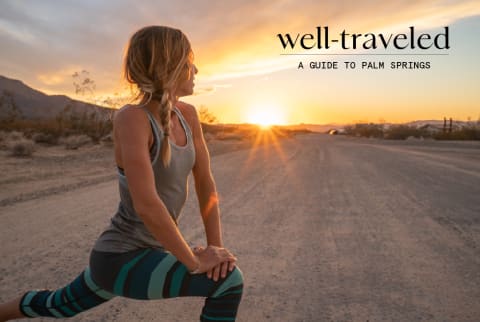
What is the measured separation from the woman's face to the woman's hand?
643 millimetres

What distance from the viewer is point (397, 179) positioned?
881 centimetres

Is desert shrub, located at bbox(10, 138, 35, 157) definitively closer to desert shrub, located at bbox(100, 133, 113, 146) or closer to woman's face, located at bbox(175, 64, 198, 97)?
desert shrub, located at bbox(100, 133, 113, 146)

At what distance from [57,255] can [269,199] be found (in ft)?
12.2

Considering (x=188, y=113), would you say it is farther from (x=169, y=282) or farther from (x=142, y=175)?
(x=169, y=282)

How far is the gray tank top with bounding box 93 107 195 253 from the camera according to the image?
1.58 m

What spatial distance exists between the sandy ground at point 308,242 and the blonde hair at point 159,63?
6.05 ft

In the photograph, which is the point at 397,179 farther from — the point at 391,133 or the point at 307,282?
the point at 391,133

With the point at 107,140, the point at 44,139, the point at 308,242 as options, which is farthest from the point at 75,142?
the point at 308,242

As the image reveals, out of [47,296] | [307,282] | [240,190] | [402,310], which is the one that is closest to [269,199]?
[240,190]

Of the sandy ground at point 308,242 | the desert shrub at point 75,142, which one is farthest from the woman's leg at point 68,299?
the desert shrub at point 75,142

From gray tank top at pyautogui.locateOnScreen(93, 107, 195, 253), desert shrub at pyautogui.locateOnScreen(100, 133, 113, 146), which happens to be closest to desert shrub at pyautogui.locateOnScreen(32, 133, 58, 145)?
desert shrub at pyautogui.locateOnScreen(100, 133, 113, 146)

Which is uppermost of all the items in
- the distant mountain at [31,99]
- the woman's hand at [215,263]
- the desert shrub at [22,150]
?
the distant mountain at [31,99]

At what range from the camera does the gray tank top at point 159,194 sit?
158 cm

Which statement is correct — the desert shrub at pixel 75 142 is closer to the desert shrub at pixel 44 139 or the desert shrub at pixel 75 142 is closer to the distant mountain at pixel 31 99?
the desert shrub at pixel 44 139
